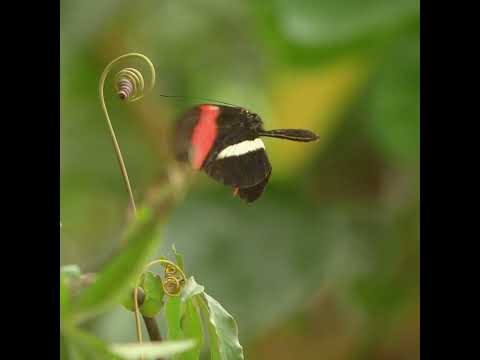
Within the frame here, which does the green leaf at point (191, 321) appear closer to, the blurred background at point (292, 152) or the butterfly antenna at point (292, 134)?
the butterfly antenna at point (292, 134)

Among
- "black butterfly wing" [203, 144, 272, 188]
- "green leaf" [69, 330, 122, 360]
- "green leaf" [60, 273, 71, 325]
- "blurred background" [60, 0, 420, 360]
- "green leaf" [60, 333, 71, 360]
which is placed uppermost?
"blurred background" [60, 0, 420, 360]

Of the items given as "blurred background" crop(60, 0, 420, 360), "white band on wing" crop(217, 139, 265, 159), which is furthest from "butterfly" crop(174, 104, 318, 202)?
"blurred background" crop(60, 0, 420, 360)

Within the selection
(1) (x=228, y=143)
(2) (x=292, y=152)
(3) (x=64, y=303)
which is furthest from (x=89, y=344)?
(2) (x=292, y=152)

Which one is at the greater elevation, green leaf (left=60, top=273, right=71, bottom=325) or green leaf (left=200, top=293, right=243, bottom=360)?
green leaf (left=200, top=293, right=243, bottom=360)

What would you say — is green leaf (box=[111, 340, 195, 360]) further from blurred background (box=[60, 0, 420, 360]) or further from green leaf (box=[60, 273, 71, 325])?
blurred background (box=[60, 0, 420, 360])
